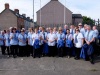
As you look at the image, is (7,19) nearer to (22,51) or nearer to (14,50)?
(22,51)

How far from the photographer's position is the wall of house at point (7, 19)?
72.6 m

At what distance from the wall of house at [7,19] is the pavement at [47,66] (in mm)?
59407

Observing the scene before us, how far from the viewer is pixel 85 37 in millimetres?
13352

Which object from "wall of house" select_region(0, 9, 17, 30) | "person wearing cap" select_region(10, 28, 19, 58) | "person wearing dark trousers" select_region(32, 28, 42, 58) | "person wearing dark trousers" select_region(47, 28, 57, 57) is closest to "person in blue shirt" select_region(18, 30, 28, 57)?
"person wearing cap" select_region(10, 28, 19, 58)

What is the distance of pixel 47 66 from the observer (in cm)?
1269

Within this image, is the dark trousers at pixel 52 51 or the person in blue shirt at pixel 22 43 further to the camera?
the person in blue shirt at pixel 22 43

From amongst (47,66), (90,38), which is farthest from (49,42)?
(90,38)

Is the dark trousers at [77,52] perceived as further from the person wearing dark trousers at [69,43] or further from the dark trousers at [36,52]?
the dark trousers at [36,52]

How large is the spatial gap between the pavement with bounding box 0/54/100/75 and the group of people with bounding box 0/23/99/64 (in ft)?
1.94

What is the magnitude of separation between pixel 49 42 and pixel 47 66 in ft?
7.63

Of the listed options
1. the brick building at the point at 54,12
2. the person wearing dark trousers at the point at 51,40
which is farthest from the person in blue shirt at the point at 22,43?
the brick building at the point at 54,12

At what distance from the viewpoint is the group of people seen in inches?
541

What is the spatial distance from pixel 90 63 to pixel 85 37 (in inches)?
57.2

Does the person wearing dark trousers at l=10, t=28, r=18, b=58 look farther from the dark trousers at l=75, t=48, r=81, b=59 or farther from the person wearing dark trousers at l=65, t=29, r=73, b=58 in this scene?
the dark trousers at l=75, t=48, r=81, b=59
